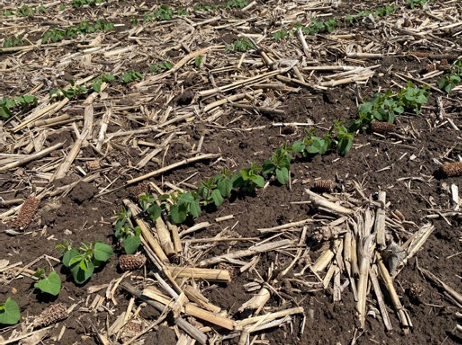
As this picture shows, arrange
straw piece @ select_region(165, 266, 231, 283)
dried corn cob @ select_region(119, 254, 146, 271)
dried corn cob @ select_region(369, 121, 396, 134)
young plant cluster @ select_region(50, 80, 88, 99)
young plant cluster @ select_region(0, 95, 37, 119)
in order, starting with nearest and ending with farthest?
1. straw piece @ select_region(165, 266, 231, 283)
2. dried corn cob @ select_region(119, 254, 146, 271)
3. dried corn cob @ select_region(369, 121, 396, 134)
4. young plant cluster @ select_region(0, 95, 37, 119)
5. young plant cluster @ select_region(50, 80, 88, 99)

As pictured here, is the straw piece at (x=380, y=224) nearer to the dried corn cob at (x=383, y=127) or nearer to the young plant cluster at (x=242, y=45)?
the dried corn cob at (x=383, y=127)

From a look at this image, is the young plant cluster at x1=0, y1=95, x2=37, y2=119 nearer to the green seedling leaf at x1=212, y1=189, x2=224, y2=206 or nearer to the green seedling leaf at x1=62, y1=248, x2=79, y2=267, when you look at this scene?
the green seedling leaf at x1=62, y1=248, x2=79, y2=267

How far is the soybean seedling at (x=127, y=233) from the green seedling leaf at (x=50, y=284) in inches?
20.3

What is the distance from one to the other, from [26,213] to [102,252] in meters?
0.97

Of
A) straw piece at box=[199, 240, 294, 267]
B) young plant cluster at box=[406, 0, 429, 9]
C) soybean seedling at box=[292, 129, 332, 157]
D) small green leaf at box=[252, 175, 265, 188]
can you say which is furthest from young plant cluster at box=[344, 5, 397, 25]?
straw piece at box=[199, 240, 294, 267]

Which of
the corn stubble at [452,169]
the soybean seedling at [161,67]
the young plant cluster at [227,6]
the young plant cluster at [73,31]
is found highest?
the young plant cluster at [73,31]

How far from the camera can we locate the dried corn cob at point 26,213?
343 centimetres

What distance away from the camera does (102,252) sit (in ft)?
9.86

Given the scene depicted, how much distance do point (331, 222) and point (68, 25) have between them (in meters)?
6.43

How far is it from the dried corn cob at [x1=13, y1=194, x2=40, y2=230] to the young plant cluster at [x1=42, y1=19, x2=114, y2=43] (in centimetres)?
410

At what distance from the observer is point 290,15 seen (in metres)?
7.02

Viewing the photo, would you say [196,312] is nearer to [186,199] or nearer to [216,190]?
[186,199]

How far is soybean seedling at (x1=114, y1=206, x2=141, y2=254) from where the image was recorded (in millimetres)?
3070

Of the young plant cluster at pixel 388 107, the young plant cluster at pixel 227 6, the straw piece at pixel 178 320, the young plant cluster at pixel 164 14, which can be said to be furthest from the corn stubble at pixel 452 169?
the young plant cluster at pixel 164 14
